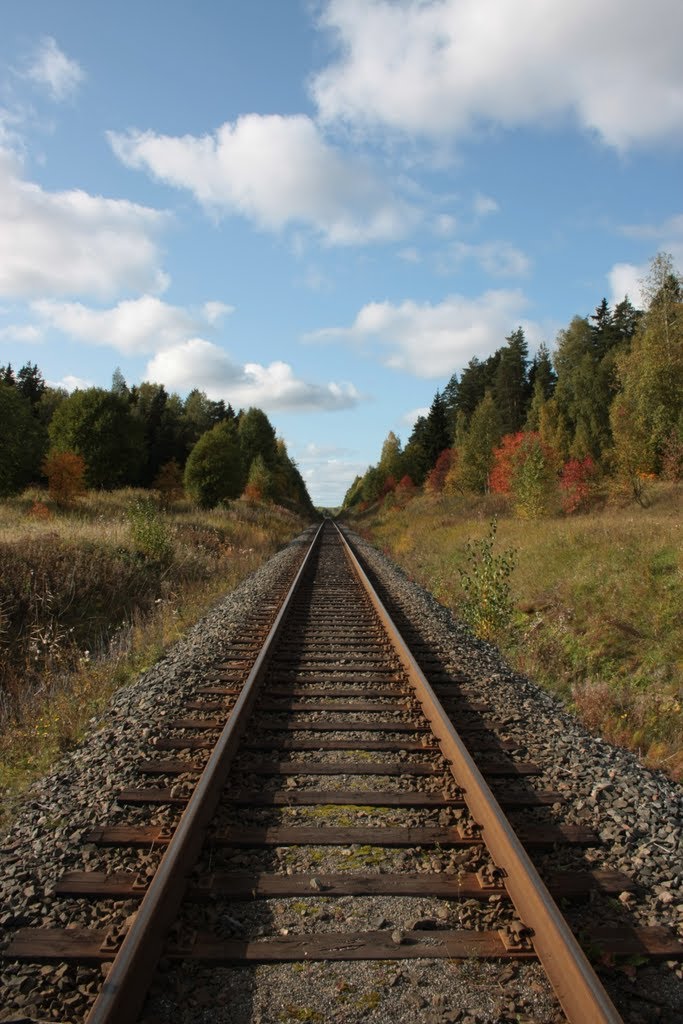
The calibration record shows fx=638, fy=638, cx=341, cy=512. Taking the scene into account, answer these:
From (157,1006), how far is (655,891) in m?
2.32

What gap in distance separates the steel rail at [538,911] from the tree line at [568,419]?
881 inches

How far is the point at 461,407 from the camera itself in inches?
A: 2896

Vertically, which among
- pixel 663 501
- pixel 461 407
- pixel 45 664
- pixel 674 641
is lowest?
pixel 45 664

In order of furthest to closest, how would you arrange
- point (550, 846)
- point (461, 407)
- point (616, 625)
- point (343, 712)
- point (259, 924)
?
point (461, 407)
point (616, 625)
point (343, 712)
point (550, 846)
point (259, 924)

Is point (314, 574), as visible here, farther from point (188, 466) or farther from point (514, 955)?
point (188, 466)

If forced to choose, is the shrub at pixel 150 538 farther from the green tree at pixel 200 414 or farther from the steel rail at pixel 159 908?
the green tree at pixel 200 414

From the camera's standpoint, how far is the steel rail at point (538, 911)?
7.07ft

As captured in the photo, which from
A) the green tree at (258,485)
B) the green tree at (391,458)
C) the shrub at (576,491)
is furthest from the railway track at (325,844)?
the green tree at (391,458)

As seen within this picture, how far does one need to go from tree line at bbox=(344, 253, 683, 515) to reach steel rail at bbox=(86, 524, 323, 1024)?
22936 millimetres

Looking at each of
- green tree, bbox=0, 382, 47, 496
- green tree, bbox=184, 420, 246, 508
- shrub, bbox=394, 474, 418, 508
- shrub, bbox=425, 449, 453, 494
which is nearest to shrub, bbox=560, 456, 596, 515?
green tree, bbox=184, 420, 246, 508

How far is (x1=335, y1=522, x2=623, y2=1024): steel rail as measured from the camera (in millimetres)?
2154

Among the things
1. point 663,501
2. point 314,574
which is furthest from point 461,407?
point 314,574

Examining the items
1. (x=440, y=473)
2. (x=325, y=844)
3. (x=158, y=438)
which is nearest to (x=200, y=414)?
(x=158, y=438)

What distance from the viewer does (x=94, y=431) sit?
1791 inches
